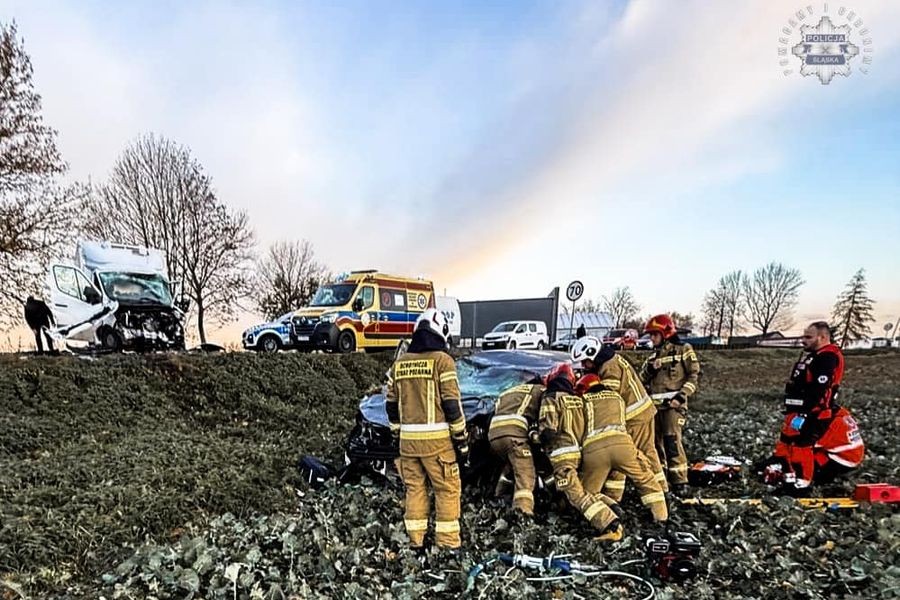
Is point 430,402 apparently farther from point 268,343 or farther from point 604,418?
point 268,343

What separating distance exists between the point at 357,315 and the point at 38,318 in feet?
25.1

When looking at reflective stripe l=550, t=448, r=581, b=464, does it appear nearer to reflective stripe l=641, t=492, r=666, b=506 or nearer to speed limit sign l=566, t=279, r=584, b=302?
reflective stripe l=641, t=492, r=666, b=506

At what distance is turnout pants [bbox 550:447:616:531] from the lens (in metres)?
3.91

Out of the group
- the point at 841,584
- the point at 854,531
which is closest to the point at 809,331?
the point at 854,531

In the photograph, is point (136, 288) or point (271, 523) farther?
point (136, 288)

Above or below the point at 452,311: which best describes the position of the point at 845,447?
below

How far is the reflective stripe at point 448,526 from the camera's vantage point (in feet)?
12.5

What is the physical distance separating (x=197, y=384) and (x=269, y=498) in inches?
218

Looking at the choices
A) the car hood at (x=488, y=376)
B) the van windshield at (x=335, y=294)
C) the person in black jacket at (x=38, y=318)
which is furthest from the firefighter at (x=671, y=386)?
the person in black jacket at (x=38, y=318)

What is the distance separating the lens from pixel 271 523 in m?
4.22

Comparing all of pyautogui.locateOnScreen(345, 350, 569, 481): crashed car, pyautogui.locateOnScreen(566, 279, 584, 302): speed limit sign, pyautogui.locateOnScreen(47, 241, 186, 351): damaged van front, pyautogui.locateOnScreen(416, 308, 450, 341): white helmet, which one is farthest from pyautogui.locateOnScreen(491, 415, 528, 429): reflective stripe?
pyautogui.locateOnScreen(47, 241, 186, 351): damaged van front

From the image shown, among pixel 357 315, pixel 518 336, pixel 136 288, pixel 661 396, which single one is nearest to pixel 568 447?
pixel 661 396

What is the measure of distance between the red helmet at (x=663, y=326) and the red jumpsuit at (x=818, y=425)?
48.4 inches

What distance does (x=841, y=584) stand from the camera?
319 centimetres
